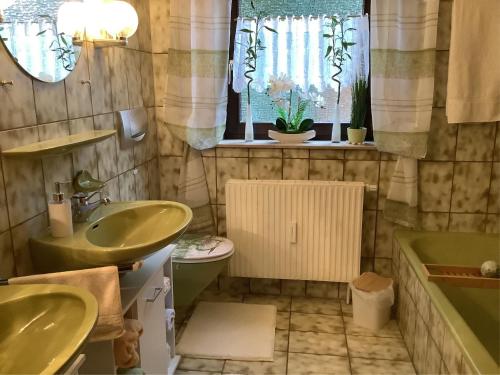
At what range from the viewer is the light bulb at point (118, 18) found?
6.22 ft

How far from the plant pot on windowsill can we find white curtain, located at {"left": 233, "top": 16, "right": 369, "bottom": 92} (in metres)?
0.23

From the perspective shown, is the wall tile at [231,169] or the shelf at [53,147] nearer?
the shelf at [53,147]

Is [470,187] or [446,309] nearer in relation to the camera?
[446,309]

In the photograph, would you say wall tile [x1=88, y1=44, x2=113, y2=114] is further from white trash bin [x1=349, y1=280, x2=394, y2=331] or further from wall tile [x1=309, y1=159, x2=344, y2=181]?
white trash bin [x1=349, y1=280, x2=394, y2=331]

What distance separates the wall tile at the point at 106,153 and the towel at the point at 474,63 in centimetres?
174

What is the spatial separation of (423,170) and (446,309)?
102cm

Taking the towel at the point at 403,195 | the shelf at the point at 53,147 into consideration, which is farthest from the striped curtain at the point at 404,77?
the shelf at the point at 53,147

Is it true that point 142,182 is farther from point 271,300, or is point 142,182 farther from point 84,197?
point 271,300

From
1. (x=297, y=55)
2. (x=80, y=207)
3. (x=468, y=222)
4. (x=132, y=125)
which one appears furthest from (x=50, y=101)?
(x=468, y=222)

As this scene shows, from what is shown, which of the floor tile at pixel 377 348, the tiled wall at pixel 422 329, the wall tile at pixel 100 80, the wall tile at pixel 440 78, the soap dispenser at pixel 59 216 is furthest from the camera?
the wall tile at pixel 440 78

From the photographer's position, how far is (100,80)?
206 cm

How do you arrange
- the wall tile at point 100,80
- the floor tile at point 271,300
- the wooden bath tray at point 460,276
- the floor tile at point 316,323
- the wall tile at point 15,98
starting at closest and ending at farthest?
the wall tile at point 15,98, the wall tile at point 100,80, the wooden bath tray at point 460,276, the floor tile at point 316,323, the floor tile at point 271,300

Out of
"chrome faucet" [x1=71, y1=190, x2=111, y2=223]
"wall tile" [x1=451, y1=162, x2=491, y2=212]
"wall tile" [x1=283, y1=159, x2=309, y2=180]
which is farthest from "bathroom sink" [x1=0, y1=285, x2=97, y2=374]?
"wall tile" [x1=451, y1=162, x2=491, y2=212]

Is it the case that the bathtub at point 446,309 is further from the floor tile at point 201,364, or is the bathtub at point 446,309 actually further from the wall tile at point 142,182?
the wall tile at point 142,182
